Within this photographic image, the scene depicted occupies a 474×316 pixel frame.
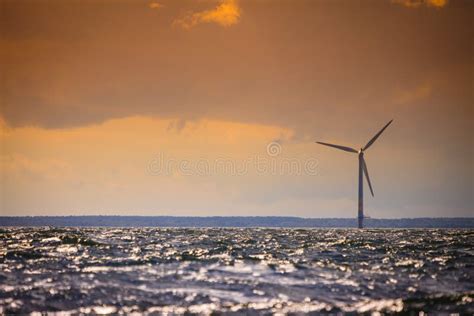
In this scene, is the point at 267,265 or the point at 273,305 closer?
the point at 273,305

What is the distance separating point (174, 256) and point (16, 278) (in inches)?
757

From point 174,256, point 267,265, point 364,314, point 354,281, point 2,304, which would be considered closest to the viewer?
point 364,314

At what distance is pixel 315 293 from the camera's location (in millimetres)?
30750

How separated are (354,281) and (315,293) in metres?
5.22

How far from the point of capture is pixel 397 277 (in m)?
37.2

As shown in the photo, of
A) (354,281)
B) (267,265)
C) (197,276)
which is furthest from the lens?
(267,265)

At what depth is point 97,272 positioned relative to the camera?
39.2 m

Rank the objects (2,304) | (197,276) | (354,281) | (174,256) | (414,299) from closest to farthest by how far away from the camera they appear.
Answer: (2,304), (414,299), (354,281), (197,276), (174,256)

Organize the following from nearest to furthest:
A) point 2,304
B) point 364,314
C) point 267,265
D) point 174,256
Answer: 1. point 364,314
2. point 2,304
3. point 267,265
4. point 174,256

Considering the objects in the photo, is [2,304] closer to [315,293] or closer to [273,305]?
[273,305]

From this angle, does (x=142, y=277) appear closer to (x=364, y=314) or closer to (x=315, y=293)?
(x=315, y=293)

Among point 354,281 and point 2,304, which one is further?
point 354,281

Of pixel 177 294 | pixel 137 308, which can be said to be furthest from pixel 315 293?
pixel 137 308

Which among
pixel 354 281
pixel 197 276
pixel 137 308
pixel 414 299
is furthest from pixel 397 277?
pixel 137 308
